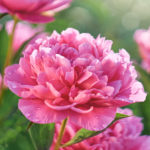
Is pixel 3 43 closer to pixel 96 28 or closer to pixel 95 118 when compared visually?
pixel 95 118

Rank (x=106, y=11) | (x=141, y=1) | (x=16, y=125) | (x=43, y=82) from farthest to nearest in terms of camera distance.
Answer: (x=141, y=1) → (x=106, y=11) → (x=16, y=125) → (x=43, y=82)

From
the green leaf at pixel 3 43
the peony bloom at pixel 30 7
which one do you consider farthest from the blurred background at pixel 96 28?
the peony bloom at pixel 30 7

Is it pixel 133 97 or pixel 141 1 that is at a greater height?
pixel 133 97

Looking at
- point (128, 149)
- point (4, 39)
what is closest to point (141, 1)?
point (4, 39)

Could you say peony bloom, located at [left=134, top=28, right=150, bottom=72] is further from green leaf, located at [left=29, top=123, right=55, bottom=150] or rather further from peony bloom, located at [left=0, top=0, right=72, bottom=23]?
green leaf, located at [left=29, top=123, right=55, bottom=150]

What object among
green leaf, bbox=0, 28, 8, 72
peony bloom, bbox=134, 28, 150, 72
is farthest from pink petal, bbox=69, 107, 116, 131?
peony bloom, bbox=134, 28, 150, 72

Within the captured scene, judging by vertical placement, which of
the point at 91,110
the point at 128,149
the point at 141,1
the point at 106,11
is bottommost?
the point at 141,1

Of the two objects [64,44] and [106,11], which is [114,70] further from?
[106,11]

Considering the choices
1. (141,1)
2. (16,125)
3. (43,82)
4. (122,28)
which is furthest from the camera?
(141,1)
